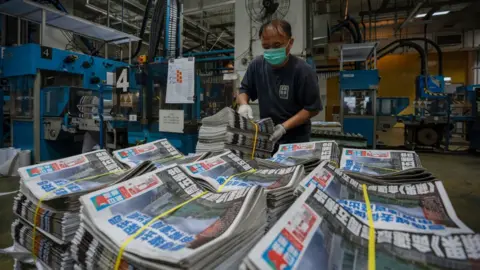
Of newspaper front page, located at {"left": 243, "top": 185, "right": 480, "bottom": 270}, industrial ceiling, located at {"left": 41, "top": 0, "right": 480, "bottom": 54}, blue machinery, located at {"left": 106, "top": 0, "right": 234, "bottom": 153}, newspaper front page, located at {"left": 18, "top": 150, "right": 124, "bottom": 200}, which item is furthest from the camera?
industrial ceiling, located at {"left": 41, "top": 0, "right": 480, "bottom": 54}

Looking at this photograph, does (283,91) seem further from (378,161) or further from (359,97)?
(359,97)

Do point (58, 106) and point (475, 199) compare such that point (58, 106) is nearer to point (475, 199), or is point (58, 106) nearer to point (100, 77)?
point (100, 77)

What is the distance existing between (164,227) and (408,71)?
41.6 ft

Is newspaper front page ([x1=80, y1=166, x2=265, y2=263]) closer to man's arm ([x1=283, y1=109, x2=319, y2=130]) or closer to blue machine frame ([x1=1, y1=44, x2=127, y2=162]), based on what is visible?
man's arm ([x1=283, y1=109, x2=319, y2=130])

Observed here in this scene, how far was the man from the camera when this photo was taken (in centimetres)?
154

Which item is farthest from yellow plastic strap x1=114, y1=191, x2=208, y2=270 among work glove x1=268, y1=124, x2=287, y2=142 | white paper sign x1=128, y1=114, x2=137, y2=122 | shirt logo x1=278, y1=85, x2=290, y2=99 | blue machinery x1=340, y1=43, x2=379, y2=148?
blue machinery x1=340, y1=43, x2=379, y2=148

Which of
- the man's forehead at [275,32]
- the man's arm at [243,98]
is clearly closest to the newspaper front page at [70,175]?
the man's arm at [243,98]

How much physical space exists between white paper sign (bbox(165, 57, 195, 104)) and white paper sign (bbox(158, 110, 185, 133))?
123 mm

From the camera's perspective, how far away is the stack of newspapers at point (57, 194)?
0.62 metres

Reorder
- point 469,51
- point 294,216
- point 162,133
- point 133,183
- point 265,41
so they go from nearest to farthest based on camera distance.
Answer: point 294,216 < point 133,183 < point 265,41 < point 162,133 < point 469,51

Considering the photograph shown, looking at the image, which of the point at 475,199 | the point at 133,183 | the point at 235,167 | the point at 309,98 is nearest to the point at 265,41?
the point at 309,98

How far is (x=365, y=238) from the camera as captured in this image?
485 millimetres

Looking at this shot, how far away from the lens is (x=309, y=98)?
1.59 metres

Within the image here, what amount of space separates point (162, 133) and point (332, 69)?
265 inches
